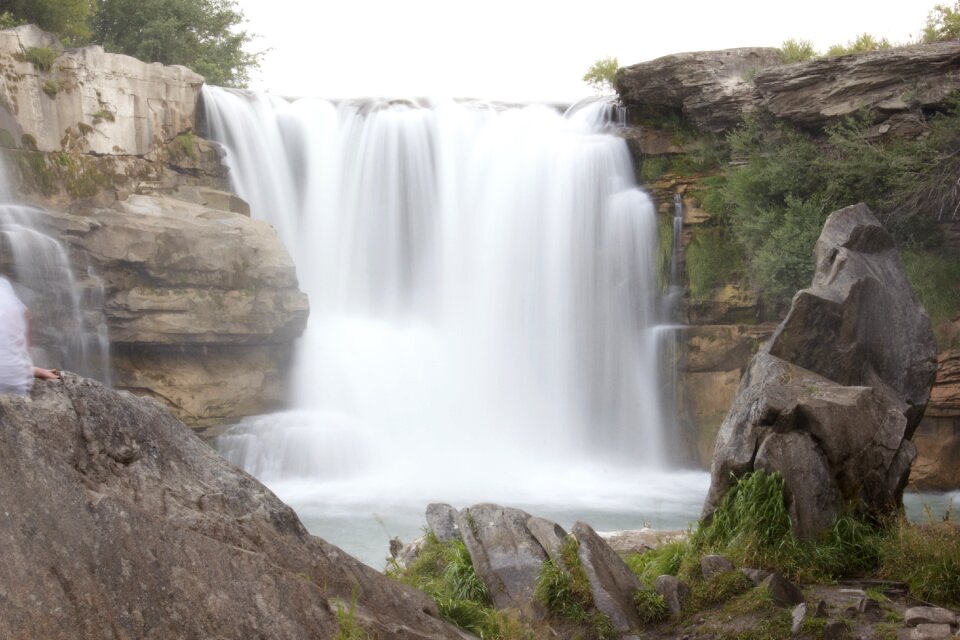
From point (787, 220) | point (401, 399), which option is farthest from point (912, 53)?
point (401, 399)

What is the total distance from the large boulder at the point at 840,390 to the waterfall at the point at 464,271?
9.15m

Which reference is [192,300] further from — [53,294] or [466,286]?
[466,286]

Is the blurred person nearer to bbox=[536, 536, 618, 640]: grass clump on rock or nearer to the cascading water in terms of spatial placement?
bbox=[536, 536, 618, 640]: grass clump on rock

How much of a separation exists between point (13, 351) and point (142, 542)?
1.02 m

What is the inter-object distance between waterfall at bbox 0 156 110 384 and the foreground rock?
11259mm

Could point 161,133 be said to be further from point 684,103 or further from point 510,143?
point 684,103

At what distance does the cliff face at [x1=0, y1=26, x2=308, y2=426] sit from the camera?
52.6ft

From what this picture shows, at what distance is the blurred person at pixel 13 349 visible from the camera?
13.9 ft

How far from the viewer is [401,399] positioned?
1848 centimetres

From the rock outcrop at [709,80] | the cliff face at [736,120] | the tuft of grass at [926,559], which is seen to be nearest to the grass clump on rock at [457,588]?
the tuft of grass at [926,559]

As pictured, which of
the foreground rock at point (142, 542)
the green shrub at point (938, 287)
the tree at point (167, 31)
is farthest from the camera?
the tree at point (167, 31)

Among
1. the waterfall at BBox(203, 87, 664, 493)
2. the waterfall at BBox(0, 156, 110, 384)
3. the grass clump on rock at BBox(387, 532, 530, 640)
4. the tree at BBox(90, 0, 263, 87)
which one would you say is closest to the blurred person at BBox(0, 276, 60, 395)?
the grass clump on rock at BBox(387, 532, 530, 640)

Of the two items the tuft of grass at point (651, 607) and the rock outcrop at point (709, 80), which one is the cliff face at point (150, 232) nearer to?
the rock outcrop at point (709, 80)

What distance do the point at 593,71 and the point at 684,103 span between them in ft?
17.3
